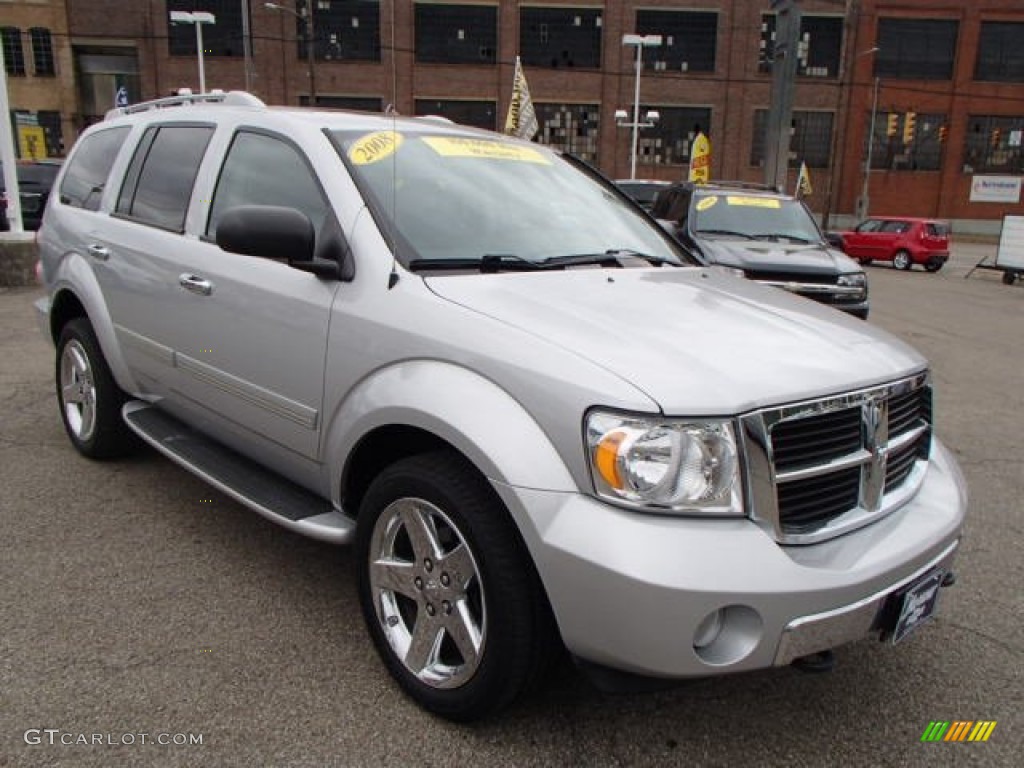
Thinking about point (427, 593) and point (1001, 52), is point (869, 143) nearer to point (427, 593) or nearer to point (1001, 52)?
point (1001, 52)

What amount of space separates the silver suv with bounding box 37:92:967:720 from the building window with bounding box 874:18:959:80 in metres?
49.3

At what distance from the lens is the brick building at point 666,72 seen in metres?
42.8

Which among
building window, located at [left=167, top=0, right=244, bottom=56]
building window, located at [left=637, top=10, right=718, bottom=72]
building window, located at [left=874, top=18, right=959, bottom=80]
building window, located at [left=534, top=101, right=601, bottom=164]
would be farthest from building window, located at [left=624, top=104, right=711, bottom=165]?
building window, located at [left=167, top=0, right=244, bottom=56]

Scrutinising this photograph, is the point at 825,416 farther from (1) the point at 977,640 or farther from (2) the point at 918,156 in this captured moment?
(2) the point at 918,156

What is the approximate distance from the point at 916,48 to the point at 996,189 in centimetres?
929

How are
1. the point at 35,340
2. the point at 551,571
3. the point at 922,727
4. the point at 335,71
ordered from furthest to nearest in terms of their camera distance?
1. the point at 335,71
2. the point at 35,340
3. the point at 922,727
4. the point at 551,571

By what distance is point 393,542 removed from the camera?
257cm

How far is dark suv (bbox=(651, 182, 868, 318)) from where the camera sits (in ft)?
28.5

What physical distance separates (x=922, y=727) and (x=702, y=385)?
142 cm

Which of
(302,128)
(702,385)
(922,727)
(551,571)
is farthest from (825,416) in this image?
(302,128)

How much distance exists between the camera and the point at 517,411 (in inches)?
85.1

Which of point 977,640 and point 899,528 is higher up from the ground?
point 899,528

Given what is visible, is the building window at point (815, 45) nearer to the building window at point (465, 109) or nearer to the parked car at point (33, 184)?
the building window at point (465, 109)

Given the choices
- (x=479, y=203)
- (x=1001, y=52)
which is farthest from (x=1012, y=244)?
(x=1001, y=52)
